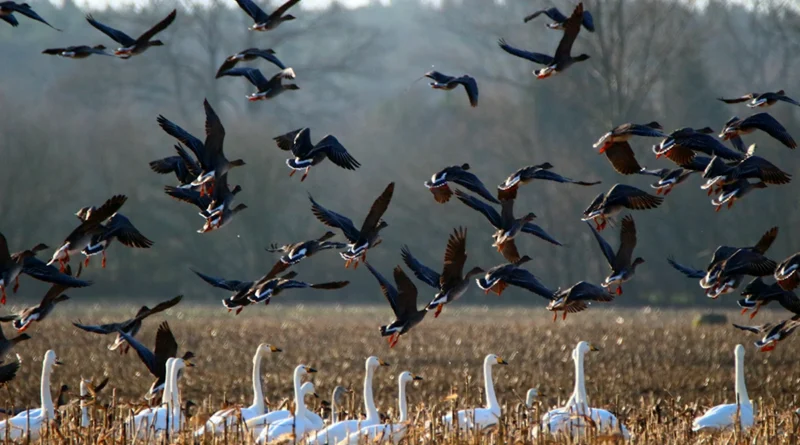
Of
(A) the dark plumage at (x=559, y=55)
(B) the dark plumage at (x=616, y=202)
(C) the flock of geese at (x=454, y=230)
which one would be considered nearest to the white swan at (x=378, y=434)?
(C) the flock of geese at (x=454, y=230)

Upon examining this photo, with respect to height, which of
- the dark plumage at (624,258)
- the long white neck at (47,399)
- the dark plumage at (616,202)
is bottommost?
the long white neck at (47,399)

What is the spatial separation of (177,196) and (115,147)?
123ft

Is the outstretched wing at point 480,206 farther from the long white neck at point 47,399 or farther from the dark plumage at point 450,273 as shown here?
the long white neck at point 47,399

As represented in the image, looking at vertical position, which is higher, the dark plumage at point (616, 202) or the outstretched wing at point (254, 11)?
the outstretched wing at point (254, 11)

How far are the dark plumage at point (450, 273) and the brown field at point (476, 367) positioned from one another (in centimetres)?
106

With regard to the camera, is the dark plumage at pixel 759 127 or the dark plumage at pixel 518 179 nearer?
the dark plumage at pixel 759 127

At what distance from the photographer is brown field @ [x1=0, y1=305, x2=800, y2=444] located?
11.7 metres

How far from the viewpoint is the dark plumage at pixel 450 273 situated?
10.2m

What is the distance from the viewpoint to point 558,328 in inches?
1119

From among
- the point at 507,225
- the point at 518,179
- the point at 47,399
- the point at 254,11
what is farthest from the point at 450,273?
the point at 47,399

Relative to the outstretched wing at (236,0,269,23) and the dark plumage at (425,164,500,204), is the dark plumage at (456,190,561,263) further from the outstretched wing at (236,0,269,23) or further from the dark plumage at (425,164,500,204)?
the outstretched wing at (236,0,269,23)

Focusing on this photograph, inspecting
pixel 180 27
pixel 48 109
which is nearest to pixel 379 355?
pixel 48 109

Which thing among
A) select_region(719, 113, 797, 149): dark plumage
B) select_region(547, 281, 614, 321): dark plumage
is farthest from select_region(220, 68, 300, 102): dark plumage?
select_region(719, 113, 797, 149): dark plumage

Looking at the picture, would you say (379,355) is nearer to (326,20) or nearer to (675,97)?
(675,97)
